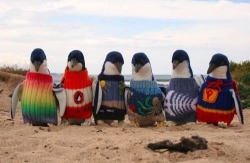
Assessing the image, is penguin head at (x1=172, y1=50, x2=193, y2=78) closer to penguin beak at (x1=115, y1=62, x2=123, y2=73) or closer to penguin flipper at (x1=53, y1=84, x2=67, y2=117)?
penguin beak at (x1=115, y1=62, x2=123, y2=73)

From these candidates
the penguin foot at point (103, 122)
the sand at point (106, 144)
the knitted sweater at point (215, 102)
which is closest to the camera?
the sand at point (106, 144)

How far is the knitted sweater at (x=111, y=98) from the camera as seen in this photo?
7.64 m

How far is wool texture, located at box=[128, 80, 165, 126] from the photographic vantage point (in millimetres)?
7547

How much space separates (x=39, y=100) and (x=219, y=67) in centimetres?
266

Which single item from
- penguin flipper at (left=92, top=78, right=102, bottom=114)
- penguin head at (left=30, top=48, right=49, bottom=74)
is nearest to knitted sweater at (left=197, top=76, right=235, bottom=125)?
penguin flipper at (left=92, top=78, right=102, bottom=114)

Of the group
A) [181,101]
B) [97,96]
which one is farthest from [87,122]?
[181,101]

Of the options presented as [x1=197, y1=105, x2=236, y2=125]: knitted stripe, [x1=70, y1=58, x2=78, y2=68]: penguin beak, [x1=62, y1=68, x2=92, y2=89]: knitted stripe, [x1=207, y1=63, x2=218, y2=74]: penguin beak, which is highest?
[x1=70, y1=58, x2=78, y2=68]: penguin beak

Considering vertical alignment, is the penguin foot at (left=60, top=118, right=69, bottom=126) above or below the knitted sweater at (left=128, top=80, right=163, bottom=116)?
below

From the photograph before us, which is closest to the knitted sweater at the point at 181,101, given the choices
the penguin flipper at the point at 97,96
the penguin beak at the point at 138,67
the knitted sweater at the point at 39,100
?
the penguin beak at the point at 138,67

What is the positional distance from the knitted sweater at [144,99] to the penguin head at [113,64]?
336 millimetres

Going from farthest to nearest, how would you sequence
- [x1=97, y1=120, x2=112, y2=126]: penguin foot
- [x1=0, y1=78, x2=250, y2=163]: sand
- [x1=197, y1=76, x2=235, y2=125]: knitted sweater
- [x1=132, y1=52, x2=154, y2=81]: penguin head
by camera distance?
[x1=97, y1=120, x2=112, y2=126]: penguin foot
[x1=197, y1=76, x2=235, y2=125]: knitted sweater
[x1=132, y1=52, x2=154, y2=81]: penguin head
[x1=0, y1=78, x2=250, y2=163]: sand

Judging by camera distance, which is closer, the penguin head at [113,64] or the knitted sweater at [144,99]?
the knitted sweater at [144,99]

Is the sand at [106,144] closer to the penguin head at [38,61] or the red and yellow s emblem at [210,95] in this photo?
the red and yellow s emblem at [210,95]

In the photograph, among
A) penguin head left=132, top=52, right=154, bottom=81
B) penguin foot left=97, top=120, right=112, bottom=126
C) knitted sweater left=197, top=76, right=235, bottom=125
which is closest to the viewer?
penguin head left=132, top=52, right=154, bottom=81
